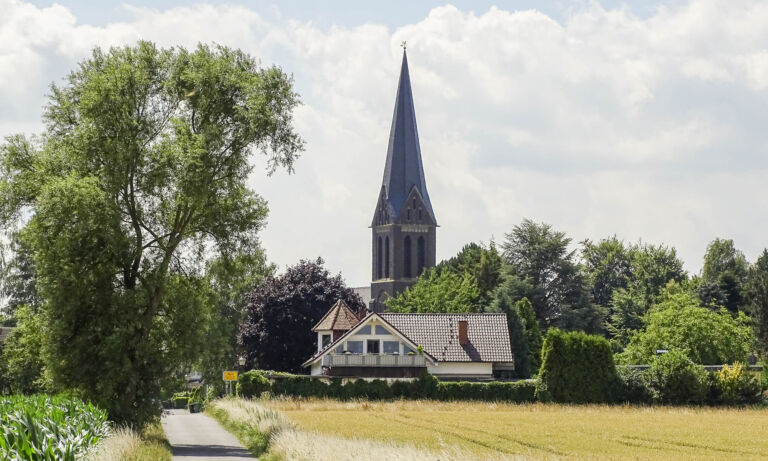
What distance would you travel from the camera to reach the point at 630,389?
61.9 m

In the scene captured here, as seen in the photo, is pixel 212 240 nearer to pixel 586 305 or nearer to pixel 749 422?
pixel 749 422

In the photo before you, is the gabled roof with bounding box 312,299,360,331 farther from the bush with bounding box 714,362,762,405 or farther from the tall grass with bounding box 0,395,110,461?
the tall grass with bounding box 0,395,110,461

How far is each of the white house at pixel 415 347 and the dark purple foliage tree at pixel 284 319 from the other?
4248 millimetres

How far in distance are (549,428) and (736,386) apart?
2342cm

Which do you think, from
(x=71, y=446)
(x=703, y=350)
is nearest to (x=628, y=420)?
(x=71, y=446)

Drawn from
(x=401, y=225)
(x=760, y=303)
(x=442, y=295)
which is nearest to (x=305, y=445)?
(x=760, y=303)

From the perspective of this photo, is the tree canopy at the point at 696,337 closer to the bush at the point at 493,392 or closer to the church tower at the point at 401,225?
the bush at the point at 493,392

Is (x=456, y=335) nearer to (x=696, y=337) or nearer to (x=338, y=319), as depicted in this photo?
(x=338, y=319)

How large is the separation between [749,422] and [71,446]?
33219mm

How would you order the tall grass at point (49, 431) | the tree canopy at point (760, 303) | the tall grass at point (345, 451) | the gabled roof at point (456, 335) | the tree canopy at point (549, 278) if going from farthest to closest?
the tree canopy at point (549, 278) → the tree canopy at point (760, 303) → the gabled roof at point (456, 335) → the tall grass at point (345, 451) → the tall grass at point (49, 431)

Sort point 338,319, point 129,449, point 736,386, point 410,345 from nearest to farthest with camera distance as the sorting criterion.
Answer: point 129,449 < point 736,386 < point 410,345 < point 338,319

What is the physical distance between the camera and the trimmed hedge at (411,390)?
64.1 meters

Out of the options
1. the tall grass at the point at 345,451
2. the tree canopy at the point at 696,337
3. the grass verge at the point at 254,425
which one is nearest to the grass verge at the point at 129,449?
the grass verge at the point at 254,425

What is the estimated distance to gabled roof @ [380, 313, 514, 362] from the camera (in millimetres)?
77312
